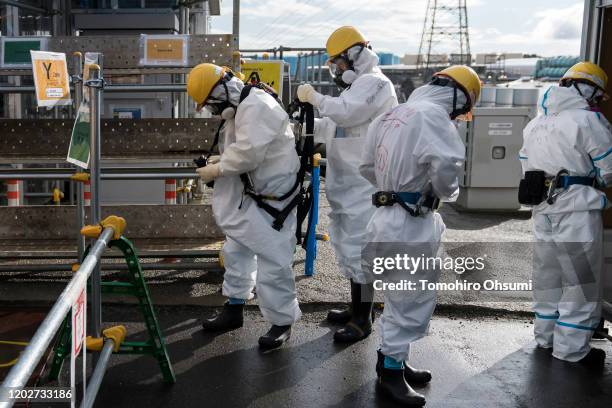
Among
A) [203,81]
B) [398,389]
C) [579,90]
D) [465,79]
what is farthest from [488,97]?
[398,389]

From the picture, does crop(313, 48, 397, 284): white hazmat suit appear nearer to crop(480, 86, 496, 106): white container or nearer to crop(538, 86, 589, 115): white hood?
crop(538, 86, 589, 115): white hood

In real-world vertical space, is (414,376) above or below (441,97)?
below

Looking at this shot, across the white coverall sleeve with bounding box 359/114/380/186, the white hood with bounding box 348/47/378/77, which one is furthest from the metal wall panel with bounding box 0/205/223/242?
the white coverall sleeve with bounding box 359/114/380/186

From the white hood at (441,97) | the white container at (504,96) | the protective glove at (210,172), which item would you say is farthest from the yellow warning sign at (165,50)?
the white container at (504,96)

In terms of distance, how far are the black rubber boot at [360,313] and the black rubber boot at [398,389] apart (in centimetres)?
95

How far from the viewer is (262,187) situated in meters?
4.72

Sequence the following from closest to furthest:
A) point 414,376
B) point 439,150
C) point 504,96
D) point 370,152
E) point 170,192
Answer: point 439,150 < point 370,152 < point 414,376 < point 170,192 < point 504,96

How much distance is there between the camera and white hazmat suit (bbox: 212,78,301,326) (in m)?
4.53

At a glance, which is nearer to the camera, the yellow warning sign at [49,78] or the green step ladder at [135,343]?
the green step ladder at [135,343]

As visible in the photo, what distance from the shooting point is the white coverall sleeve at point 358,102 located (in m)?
4.90

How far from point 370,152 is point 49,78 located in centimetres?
208

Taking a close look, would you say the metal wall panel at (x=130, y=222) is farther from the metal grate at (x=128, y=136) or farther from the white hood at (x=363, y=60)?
the white hood at (x=363, y=60)

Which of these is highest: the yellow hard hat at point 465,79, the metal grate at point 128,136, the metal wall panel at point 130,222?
the yellow hard hat at point 465,79

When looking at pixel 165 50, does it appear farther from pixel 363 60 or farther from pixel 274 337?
pixel 274 337
